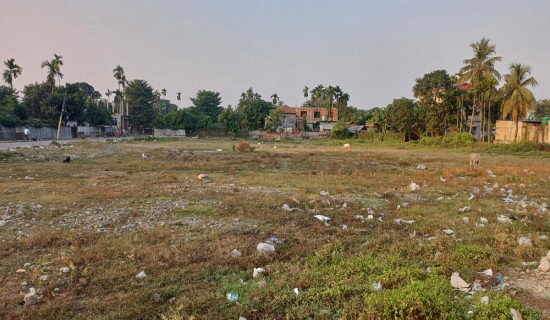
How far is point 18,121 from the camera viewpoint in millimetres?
35281

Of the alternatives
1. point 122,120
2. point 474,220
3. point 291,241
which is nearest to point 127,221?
point 291,241

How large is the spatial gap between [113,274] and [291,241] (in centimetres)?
258

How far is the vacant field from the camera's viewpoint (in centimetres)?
335

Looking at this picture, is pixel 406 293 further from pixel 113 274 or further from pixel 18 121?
pixel 18 121

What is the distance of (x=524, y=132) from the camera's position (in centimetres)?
3083

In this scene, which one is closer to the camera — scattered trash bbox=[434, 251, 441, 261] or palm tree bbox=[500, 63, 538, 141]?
scattered trash bbox=[434, 251, 441, 261]

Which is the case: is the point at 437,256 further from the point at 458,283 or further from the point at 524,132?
the point at 524,132

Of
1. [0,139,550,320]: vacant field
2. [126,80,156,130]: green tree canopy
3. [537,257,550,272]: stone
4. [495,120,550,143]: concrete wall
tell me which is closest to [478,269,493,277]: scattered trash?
[0,139,550,320]: vacant field

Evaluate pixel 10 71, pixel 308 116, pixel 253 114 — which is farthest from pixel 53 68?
pixel 308 116

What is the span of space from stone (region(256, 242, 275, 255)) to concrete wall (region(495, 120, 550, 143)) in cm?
3323

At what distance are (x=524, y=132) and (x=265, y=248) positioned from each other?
115 ft

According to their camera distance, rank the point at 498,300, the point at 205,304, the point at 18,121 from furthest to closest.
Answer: the point at 18,121 < the point at 205,304 < the point at 498,300

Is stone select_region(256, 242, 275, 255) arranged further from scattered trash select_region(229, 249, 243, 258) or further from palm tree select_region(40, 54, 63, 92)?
palm tree select_region(40, 54, 63, 92)

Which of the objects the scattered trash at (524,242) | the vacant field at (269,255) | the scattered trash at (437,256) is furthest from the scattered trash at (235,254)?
the scattered trash at (524,242)
